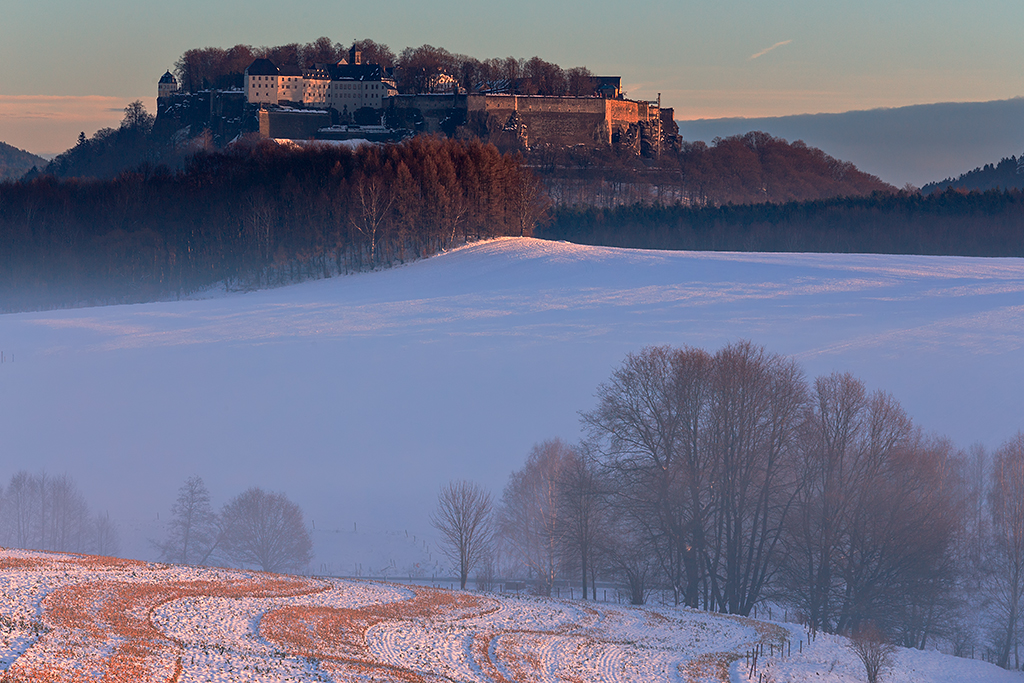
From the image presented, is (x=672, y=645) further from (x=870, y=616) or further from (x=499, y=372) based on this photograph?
(x=499, y=372)

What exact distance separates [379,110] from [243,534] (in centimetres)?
11784

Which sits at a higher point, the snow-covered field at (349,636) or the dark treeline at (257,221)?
the dark treeline at (257,221)

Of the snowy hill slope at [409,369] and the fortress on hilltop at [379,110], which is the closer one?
the snowy hill slope at [409,369]

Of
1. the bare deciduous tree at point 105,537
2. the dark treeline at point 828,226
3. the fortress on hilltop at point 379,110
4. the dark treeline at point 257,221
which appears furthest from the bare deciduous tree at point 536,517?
the fortress on hilltop at point 379,110

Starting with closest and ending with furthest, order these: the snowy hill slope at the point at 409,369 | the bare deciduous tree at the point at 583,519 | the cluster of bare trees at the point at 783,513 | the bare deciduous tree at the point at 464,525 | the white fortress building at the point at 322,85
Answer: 1. the cluster of bare trees at the point at 783,513
2. the bare deciduous tree at the point at 583,519
3. the bare deciduous tree at the point at 464,525
4. the snowy hill slope at the point at 409,369
5. the white fortress building at the point at 322,85

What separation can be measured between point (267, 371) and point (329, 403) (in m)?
5.20

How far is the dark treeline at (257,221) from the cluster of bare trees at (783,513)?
51856mm

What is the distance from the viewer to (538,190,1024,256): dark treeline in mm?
97625

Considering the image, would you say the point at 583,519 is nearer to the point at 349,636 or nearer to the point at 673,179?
the point at 349,636

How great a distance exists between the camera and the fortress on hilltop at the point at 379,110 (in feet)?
449

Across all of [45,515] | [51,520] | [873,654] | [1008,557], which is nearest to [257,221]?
[45,515]

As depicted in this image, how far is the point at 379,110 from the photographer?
14275 cm

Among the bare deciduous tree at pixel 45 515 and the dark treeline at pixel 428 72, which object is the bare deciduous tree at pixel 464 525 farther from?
the dark treeline at pixel 428 72

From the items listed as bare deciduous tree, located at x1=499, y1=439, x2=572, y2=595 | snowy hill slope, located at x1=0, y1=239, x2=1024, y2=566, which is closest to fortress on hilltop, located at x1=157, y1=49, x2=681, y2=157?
snowy hill slope, located at x1=0, y1=239, x2=1024, y2=566
